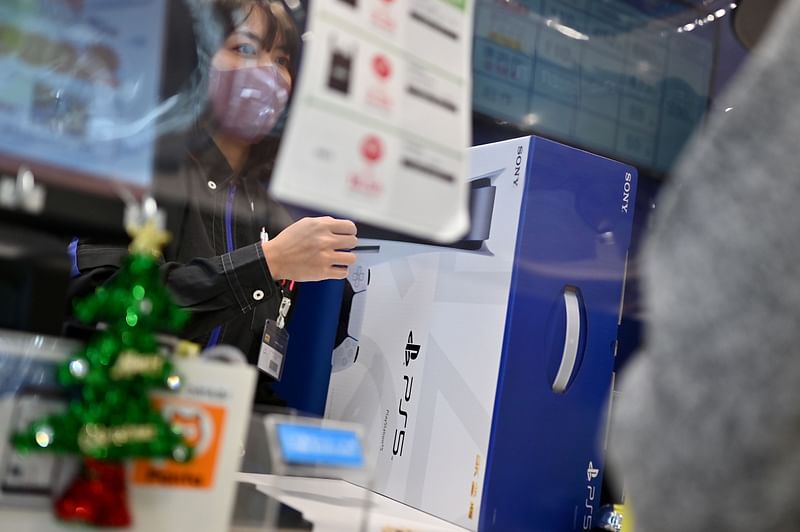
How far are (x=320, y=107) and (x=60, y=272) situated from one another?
30cm

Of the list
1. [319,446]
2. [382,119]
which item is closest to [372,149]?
[382,119]

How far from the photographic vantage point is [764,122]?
1.53ft

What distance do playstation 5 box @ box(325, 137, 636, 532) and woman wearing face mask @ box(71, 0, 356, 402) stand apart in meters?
0.26

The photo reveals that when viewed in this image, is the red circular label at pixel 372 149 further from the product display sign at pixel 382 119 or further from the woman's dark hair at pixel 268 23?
the woman's dark hair at pixel 268 23

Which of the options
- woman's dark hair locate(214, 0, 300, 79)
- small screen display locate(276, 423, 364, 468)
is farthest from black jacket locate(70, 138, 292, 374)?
small screen display locate(276, 423, 364, 468)

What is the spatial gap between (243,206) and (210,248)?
10 cm

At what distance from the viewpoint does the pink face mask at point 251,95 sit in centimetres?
100

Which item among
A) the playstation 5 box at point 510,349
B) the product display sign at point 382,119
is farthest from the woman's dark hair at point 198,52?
the playstation 5 box at point 510,349

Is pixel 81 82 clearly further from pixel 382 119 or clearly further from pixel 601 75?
pixel 601 75

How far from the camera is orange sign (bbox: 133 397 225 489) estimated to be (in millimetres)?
666

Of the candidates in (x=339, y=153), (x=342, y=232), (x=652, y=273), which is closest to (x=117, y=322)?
(x=339, y=153)

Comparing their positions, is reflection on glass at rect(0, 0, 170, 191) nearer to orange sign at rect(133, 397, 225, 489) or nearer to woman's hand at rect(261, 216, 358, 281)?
orange sign at rect(133, 397, 225, 489)

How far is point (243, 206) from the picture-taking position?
1371 mm

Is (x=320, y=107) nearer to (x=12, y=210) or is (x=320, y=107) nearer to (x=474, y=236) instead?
(x=12, y=210)
